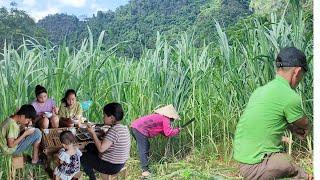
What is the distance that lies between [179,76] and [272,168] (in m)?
2.49

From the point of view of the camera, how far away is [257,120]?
2.40 metres

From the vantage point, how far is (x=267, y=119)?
2.39 m

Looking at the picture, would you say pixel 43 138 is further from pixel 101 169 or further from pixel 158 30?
pixel 158 30

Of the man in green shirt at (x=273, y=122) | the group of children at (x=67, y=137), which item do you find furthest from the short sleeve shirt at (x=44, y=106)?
the man in green shirt at (x=273, y=122)

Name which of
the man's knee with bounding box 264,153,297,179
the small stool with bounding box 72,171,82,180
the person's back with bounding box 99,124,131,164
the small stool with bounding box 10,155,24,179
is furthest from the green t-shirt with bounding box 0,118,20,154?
the man's knee with bounding box 264,153,297,179

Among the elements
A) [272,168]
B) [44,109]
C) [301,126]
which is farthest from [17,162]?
[301,126]

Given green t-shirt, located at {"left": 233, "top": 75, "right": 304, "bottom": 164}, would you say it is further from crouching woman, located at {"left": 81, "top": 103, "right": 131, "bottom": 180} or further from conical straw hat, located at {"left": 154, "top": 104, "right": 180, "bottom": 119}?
conical straw hat, located at {"left": 154, "top": 104, "right": 180, "bottom": 119}

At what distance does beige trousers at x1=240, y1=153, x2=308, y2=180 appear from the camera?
2.46m

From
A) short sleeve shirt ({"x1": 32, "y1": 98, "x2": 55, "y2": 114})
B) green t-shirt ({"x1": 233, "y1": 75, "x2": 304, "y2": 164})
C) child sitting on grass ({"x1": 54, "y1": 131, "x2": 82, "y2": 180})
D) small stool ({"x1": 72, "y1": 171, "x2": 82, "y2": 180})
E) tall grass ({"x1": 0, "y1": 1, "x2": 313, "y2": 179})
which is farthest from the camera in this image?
tall grass ({"x1": 0, "y1": 1, "x2": 313, "y2": 179})

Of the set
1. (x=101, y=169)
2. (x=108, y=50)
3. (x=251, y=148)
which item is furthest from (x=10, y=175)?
(x=251, y=148)

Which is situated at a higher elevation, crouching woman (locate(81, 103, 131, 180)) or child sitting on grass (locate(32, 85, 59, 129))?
child sitting on grass (locate(32, 85, 59, 129))

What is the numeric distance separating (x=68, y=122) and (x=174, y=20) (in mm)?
2078

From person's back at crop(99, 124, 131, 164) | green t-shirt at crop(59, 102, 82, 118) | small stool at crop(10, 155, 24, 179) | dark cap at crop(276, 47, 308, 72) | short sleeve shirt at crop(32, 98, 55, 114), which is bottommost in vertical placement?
small stool at crop(10, 155, 24, 179)

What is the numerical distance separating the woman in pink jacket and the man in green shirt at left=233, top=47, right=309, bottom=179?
2.00 metres
